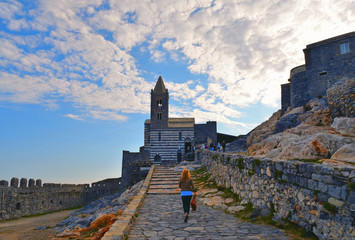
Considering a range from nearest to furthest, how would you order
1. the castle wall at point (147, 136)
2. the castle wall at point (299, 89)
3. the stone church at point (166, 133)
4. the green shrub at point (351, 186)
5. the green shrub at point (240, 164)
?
the green shrub at point (351, 186), the green shrub at point (240, 164), the castle wall at point (299, 89), the stone church at point (166, 133), the castle wall at point (147, 136)

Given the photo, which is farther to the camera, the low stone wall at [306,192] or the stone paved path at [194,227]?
the stone paved path at [194,227]

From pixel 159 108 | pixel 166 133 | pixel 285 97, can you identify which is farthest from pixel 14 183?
pixel 285 97

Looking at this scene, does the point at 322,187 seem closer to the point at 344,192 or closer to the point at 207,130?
the point at 344,192

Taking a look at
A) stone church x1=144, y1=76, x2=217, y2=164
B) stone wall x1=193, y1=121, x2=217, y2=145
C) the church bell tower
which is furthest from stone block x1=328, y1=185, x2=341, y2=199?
the church bell tower

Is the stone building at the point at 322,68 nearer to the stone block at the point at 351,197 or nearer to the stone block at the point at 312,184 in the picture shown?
the stone block at the point at 312,184

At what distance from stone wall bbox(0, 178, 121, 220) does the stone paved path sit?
896 inches

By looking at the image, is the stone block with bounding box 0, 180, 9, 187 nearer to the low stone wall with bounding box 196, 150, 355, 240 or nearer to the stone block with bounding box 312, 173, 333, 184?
the low stone wall with bounding box 196, 150, 355, 240

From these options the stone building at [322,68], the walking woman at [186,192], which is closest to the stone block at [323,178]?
the walking woman at [186,192]

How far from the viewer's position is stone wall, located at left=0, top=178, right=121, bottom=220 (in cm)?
2319

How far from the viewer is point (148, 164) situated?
2433 centimetres

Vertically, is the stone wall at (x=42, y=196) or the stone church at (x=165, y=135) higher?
the stone church at (x=165, y=135)

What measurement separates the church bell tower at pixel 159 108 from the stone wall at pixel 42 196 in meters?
11.8

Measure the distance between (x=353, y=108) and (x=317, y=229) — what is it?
7.92m

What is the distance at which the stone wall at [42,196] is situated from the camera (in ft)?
76.1
